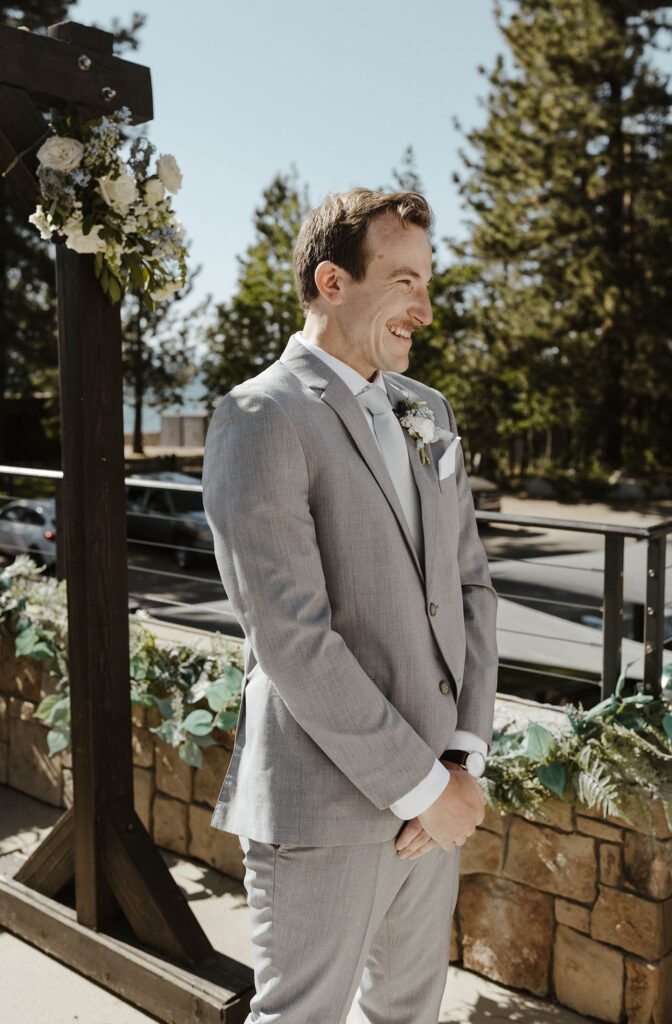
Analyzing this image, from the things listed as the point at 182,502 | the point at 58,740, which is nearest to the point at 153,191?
the point at 58,740

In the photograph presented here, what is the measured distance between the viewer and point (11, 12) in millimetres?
16781

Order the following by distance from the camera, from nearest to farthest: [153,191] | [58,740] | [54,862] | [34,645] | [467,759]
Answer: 1. [467,759]
2. [153,191]
3. [54,862]
4. [58,740]
5. [34,645]

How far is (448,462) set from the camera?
1.97 metres

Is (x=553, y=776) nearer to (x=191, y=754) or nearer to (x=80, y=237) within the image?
(x=191, y=754)

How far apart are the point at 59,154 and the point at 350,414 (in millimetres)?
1273

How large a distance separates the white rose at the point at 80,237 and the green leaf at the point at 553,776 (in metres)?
1.95

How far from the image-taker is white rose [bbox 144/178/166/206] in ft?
8.53

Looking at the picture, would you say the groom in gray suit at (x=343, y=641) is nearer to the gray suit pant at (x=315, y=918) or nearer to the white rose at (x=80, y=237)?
the gray suit pant at (x=315, y=918)

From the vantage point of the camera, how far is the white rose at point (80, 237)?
249 cm

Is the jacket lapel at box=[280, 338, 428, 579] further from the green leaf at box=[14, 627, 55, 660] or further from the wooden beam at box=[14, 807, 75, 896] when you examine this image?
the green leaf at box=[14, 627, 55, 660]

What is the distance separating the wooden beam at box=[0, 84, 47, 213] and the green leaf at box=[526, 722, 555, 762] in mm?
2085

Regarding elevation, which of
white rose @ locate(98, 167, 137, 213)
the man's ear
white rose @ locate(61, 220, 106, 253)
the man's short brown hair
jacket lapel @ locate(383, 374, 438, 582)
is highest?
white rose @ locate(98, 167, 137, 213)

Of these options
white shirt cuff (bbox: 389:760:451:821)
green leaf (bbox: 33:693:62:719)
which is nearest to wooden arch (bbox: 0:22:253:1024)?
green leaf (bbox: 33:693:62:719)

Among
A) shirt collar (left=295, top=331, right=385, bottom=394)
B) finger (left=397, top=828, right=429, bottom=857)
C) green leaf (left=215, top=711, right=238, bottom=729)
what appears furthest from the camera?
green leaf (left=215, top=711, right=238, bottom=729)
